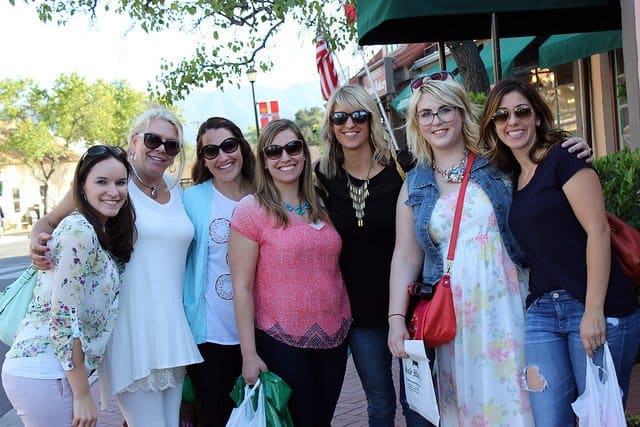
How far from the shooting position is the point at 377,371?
12.1ft

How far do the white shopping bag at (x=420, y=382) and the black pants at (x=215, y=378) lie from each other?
949 millimetres

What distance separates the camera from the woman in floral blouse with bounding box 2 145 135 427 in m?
2.93

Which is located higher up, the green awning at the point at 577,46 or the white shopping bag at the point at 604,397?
the green awning at the point at 577,46

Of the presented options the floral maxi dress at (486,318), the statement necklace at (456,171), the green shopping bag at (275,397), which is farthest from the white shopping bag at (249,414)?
the statement necklace at (456,171)

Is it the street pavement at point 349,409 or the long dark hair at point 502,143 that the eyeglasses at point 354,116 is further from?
the street pavement at point 349,409

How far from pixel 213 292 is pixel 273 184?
658mm

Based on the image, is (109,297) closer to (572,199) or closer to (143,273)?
(143,273)

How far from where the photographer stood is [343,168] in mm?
3900

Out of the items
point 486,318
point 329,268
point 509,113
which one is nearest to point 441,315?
point 486,318

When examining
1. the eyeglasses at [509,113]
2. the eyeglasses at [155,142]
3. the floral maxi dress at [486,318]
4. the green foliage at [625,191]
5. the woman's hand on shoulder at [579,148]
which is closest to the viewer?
the woman's hand on shoulder at [579,148]

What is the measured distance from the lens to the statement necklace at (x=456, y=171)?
135 inches

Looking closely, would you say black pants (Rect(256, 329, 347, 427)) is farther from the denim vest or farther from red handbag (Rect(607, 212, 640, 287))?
red handbag (Rect(607, 212, 640, 287))

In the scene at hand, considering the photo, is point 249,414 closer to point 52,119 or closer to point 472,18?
point 472,18

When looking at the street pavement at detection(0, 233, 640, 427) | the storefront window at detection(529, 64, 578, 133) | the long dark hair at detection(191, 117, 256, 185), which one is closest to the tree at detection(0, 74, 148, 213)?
the storefront window at detection(529, 64, 578, 133)
